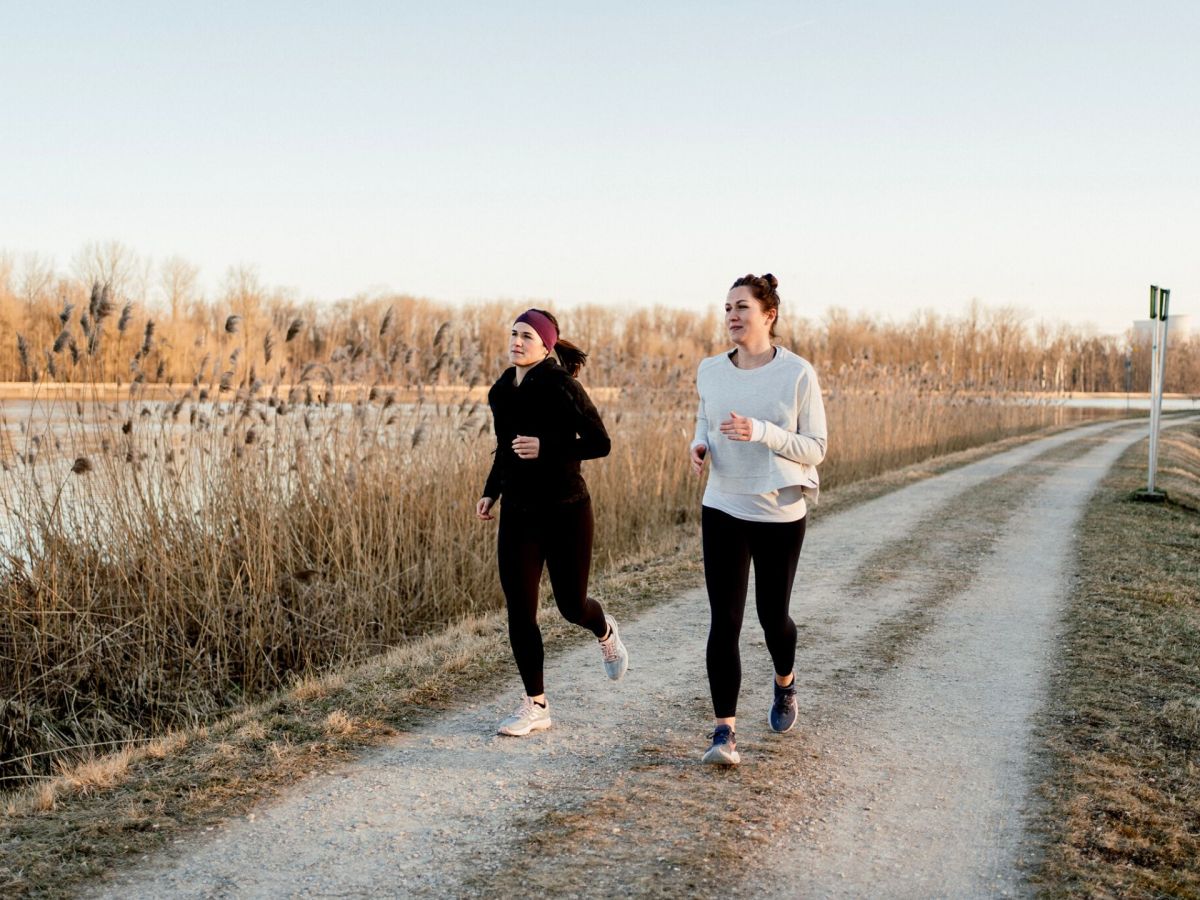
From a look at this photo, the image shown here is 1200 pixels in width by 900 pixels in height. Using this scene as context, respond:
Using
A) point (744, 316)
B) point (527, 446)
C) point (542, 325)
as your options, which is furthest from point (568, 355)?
point (744, 316)

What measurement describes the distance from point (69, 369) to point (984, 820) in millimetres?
6517

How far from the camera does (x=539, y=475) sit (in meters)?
4.50

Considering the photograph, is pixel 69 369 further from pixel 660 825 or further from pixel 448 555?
pixel 660 825

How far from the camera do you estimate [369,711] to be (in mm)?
5145

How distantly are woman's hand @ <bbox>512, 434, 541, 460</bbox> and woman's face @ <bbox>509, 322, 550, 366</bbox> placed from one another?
36 cm

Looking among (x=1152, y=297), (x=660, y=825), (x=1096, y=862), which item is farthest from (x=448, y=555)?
(x=1152, y=297)

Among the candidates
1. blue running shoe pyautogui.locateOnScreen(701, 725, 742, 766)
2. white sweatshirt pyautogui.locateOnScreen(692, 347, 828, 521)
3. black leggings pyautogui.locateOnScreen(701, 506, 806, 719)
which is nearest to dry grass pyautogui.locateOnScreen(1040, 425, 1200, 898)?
blue running shoe pyautogui.locateOnScreen(701, 725, 742, 766)

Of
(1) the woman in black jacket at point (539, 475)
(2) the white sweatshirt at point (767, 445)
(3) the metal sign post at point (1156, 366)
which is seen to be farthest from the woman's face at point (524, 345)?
(3) the metal sign post at point (1156, 366)

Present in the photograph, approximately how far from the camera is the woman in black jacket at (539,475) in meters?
4.51

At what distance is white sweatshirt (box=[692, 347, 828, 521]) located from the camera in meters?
4.23

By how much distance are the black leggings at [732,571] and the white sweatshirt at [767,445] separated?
0.07 m

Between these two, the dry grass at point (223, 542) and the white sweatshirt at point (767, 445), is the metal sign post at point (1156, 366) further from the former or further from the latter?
the white sweatshirt at point (767, 445)

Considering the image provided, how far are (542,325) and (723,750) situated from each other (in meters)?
2.04

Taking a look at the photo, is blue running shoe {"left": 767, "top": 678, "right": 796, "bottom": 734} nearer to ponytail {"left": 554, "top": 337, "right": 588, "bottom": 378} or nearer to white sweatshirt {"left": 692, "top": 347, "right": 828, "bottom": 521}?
white sweatshirt {"left": 692, "top": 347, "right": 828, "bottom": 521}
